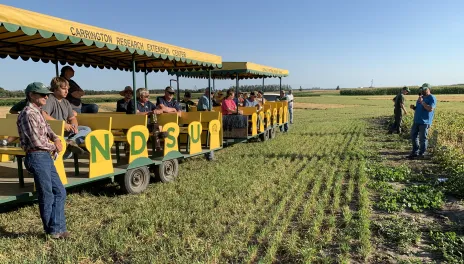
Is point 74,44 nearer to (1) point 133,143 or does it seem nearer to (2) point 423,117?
(1) point 133,143

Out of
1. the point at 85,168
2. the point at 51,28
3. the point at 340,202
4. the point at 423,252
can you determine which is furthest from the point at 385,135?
the point at 51,28

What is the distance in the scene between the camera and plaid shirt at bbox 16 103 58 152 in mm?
3395

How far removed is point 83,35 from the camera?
4582mm

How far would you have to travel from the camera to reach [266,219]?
4.51 metres

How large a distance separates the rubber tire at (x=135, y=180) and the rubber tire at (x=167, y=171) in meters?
0.39

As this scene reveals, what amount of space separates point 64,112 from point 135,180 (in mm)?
1559

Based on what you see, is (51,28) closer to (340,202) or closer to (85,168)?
(85,168)

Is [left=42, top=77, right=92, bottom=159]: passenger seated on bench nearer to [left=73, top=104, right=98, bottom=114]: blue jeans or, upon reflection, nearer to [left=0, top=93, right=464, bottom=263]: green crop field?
[left=0, top=93, right=464, bottom=263]: green crop field

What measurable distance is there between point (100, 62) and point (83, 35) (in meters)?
3.77

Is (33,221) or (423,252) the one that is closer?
(423,252)

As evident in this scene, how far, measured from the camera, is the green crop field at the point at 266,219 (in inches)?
139

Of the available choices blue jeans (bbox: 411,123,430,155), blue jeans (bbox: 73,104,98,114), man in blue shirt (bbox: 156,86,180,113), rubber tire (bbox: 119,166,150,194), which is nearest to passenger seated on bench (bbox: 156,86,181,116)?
man in blue shirt (bbox: 156,86,180,113)

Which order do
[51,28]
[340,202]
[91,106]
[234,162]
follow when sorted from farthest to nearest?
[234,162]
[91,106]
[340,202]
[51,28]

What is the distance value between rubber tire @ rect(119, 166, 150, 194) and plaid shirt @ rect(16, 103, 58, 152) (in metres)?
1.99
